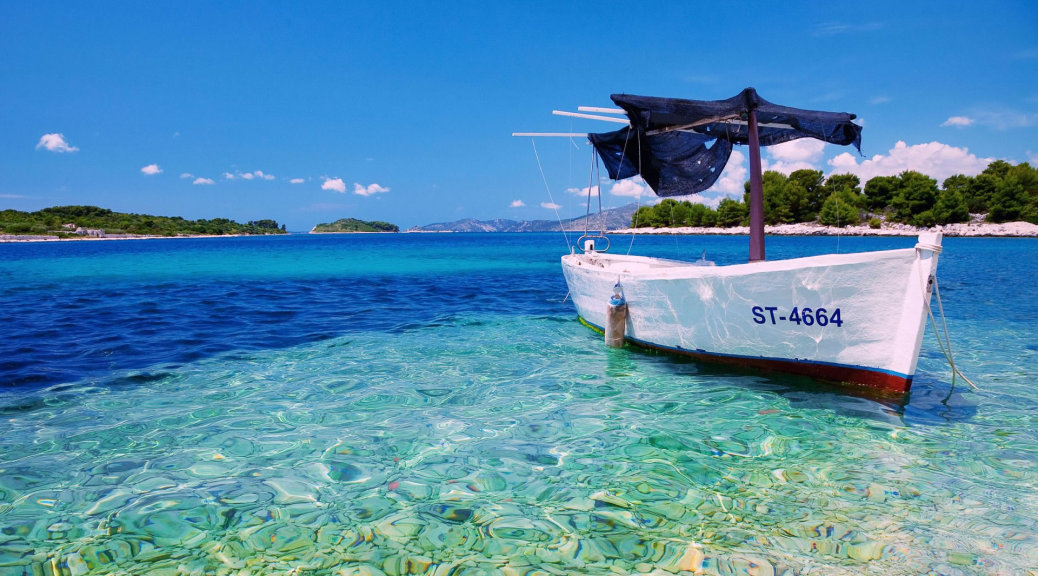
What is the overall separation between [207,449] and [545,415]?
3720mm

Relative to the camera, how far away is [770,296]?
6730 millimetres

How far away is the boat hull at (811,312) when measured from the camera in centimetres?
595

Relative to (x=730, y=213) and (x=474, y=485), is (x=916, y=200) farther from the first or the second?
(x=474, y=485)

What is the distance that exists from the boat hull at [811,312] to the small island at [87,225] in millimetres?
155213

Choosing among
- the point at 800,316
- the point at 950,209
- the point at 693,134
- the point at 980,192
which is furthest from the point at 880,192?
the point at 800,316

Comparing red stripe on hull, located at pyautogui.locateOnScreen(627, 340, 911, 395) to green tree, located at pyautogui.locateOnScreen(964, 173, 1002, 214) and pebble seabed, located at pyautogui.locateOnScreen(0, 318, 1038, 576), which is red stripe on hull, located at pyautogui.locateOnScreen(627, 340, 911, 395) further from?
green tree, located at pyautogui.locateOnScreen(964, 173, 1002, 214)

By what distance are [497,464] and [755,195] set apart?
7306 millimetres

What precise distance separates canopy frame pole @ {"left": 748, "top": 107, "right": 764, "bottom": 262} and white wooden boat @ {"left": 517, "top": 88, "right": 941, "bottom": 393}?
0.9 inches

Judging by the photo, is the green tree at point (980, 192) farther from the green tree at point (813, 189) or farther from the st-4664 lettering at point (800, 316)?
the st-4664 lettering at point (800, 316)

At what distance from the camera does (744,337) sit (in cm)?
732

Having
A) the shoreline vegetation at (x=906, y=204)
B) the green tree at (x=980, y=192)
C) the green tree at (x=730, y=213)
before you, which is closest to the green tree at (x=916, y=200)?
the shoreline vegetation at (x=906, y=204)

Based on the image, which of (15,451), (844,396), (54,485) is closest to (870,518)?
(844,396)

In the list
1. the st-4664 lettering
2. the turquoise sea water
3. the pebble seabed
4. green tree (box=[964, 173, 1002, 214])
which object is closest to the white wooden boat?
the st-4664 lettering

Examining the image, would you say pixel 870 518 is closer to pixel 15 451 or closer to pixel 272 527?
pixel 272 527
